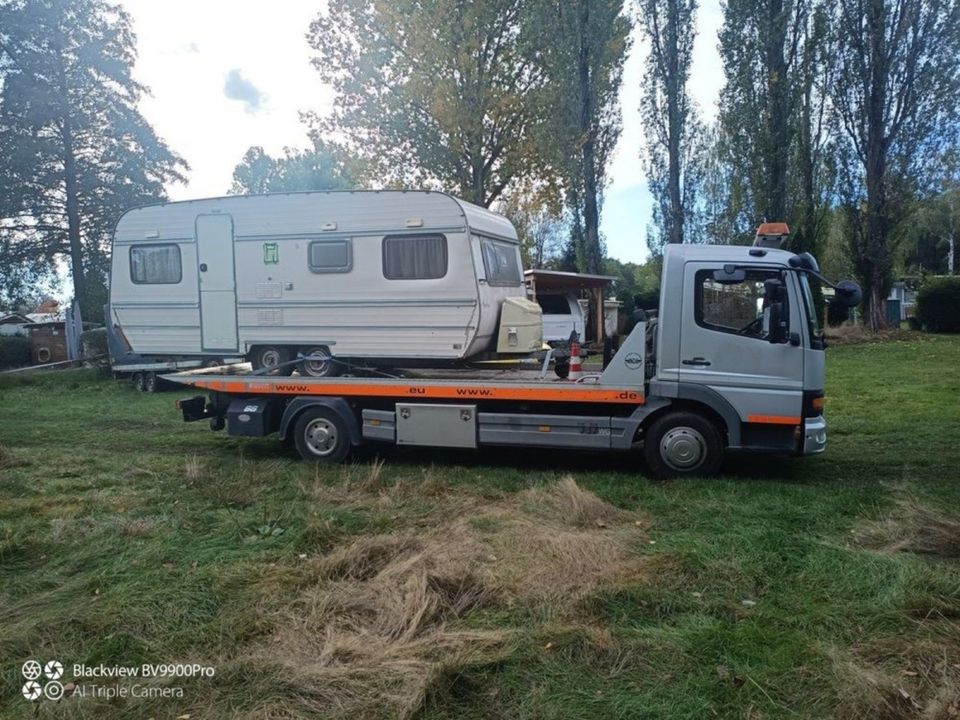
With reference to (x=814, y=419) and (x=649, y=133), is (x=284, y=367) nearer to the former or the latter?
(x=814, y=419)

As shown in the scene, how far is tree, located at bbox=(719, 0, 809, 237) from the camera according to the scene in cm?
2009

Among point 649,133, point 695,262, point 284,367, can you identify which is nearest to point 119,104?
point 649,133

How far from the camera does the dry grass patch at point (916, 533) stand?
5.08m

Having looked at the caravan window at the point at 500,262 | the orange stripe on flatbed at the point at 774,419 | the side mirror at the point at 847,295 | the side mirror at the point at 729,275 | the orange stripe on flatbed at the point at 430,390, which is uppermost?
the caravan window at the point at 500,262

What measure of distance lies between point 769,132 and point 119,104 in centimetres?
2203

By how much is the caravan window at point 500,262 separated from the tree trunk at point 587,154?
11949mm

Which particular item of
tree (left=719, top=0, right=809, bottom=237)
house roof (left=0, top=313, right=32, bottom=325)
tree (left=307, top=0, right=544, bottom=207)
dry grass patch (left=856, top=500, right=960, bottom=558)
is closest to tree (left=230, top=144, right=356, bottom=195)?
house roof (left=0, top=313, right=32, bottom=325)

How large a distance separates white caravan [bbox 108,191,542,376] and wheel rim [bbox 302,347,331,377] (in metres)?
0.02

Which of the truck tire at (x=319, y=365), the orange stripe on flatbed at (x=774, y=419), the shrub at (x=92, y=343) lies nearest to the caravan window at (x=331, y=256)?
the truck tire at (x=319, y=365)

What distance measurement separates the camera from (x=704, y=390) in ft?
23.8

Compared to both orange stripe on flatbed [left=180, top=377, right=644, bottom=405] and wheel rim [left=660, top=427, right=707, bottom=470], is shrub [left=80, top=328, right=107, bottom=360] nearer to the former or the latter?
orange stripe on flatbed [left=180, top=377, right=644, bottom=405]

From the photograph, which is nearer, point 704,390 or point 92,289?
point 704,390

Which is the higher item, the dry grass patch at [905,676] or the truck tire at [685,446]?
the truck tire at [685,446]

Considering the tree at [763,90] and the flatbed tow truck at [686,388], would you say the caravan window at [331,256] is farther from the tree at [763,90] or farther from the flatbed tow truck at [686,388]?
the tree at [763,90]
